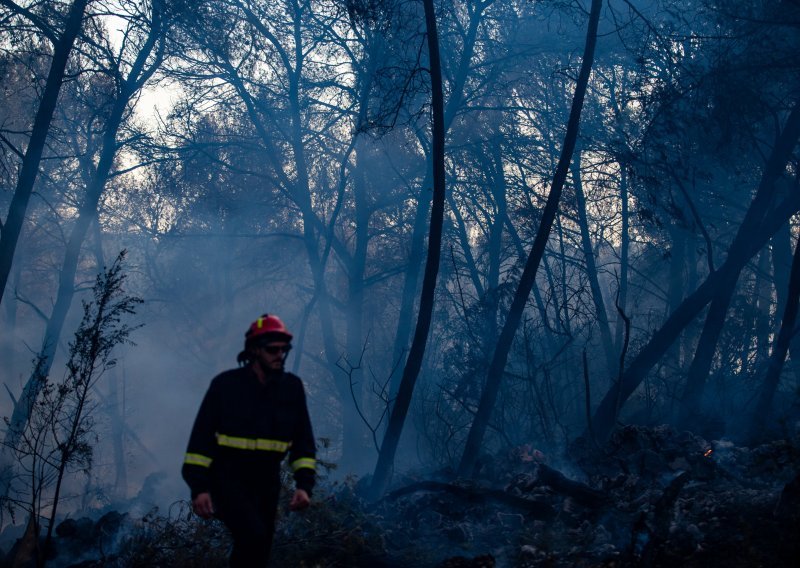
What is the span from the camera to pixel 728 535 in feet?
20.7

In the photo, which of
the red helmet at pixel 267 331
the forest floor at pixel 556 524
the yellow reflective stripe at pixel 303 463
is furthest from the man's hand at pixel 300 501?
the forest floor at pixel 556 524

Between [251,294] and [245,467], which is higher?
[251,294]

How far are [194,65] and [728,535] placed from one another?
46.9 feet

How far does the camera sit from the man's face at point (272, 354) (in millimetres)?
4453

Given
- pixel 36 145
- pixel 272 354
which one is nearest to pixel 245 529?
pixel 272 354

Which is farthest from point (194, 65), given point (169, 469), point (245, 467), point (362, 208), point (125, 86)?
point (169, 469)

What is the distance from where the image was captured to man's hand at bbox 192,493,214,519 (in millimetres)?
4164

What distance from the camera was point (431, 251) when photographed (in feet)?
32.2

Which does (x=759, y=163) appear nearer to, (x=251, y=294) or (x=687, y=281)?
(x=687, y=281)

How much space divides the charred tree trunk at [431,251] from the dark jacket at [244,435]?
16.8 ft

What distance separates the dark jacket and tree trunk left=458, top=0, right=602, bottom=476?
6250mm

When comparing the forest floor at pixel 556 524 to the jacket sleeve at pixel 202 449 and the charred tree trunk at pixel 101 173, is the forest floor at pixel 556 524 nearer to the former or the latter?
the jacket sleeve at pixel 202 449

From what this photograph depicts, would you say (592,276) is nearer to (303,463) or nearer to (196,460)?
(303,463)

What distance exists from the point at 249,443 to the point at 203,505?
1.38 feet
